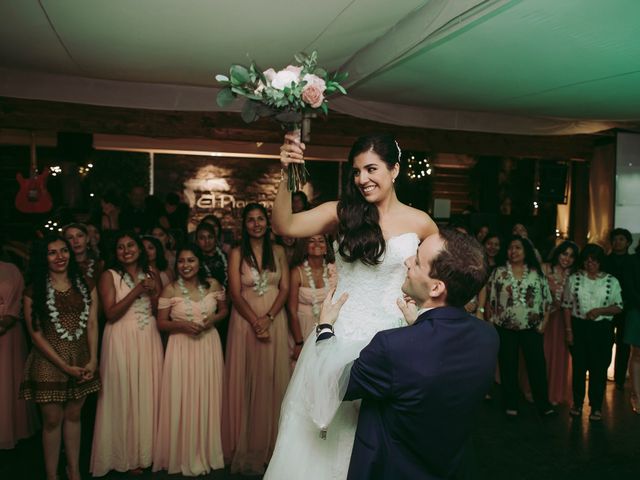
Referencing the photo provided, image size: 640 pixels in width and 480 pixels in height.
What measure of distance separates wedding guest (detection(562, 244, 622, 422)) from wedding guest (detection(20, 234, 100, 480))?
4066 millimetres

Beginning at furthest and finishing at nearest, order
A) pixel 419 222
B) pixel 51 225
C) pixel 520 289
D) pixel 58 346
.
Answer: pixel 51 225, pixel 520 289, pixel 58 346, pixel 419 222

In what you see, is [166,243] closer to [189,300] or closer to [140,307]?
[140,307]

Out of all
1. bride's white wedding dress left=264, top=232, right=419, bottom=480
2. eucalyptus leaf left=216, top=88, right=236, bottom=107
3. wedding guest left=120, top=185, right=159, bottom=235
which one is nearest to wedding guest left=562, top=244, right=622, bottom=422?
bride's white wedding dress left=264, top=232, right=419, bottom=480

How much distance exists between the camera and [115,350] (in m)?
3.59

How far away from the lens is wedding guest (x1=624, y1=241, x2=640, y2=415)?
199 inches

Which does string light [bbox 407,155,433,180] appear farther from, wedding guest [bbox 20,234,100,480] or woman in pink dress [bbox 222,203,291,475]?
wedding guest [bbox 20,234,100,480]

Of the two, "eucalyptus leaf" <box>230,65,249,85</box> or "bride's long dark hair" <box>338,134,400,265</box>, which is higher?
A: "eucalyptus leaf" <box>230,65,249,85</box>

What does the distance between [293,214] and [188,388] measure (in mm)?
1980

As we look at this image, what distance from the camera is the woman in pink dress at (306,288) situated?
13.4 feet

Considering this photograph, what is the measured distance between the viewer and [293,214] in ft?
7.23

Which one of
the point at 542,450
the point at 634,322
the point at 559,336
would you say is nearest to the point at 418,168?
the point at 559,336

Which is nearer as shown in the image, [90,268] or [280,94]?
[280,94]

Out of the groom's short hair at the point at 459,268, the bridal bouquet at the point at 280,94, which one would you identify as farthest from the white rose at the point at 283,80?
the groom's short hair at the point at 459,268

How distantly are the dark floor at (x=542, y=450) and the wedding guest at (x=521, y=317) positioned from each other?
0.23 meters
